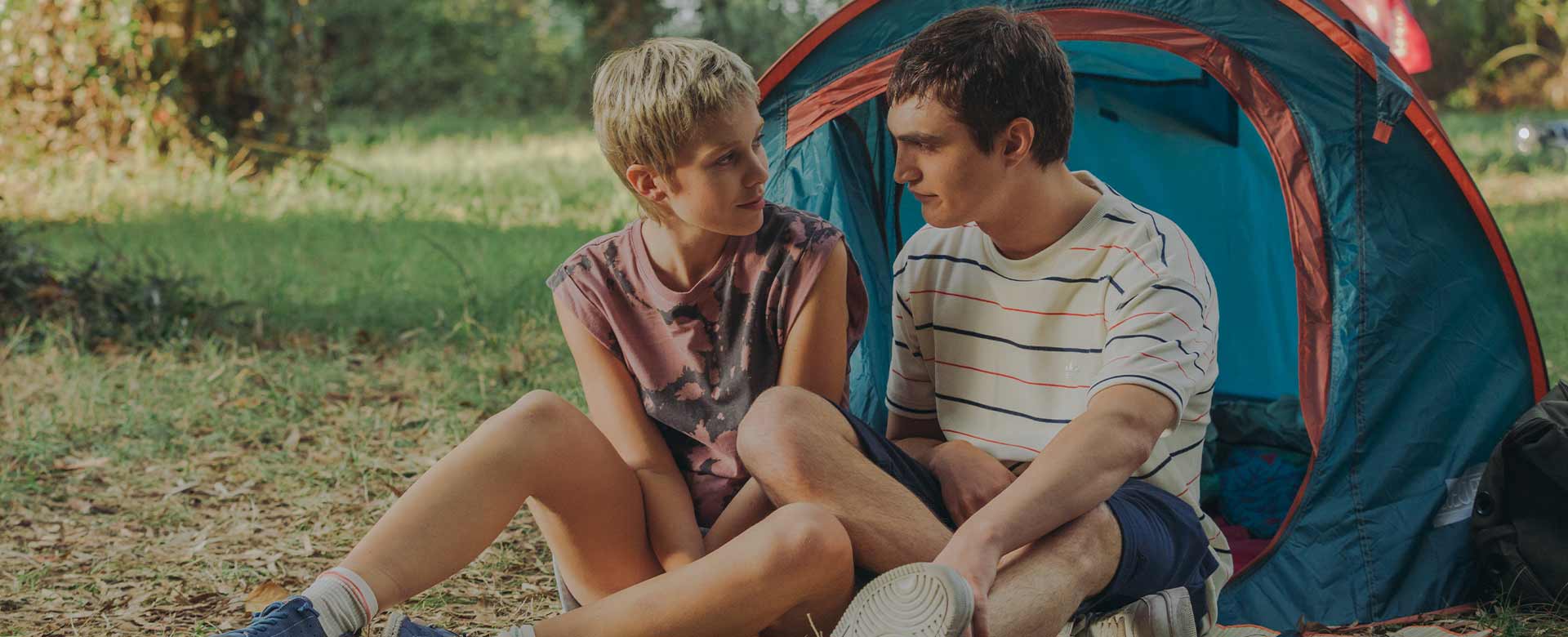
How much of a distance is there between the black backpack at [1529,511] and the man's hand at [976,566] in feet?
3.79

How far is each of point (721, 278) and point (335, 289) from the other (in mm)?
3198

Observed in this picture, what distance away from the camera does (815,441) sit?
1.86 m

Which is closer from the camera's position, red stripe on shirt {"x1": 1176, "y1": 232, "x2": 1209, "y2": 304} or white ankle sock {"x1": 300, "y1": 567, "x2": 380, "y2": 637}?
white ankle sock {"x1": 300, "y1": 567, "x2": 380, "y2": 637}

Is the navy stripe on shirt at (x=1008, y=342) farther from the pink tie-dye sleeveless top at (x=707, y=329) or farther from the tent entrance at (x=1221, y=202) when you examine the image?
the tent entrance at (x=1221, y=202)

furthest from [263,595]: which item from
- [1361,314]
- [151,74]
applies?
[151,74]

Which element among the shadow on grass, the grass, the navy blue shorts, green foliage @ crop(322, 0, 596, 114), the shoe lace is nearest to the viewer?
the shoe lace

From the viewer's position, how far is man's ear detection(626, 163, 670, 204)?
6.66 feet

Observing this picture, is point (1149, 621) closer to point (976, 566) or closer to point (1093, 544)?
point (1093, 544)

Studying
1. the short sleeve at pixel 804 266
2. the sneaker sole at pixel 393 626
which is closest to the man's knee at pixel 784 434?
the short sleeve at pixel 804 266

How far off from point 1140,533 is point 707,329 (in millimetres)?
734

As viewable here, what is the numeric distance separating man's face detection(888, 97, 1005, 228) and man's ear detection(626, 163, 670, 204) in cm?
37

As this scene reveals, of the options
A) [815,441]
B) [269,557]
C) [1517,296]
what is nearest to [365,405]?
[269,557]

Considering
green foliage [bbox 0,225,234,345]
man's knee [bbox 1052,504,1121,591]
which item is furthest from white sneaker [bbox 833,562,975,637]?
green foliage [bbox 0,225,234,345]

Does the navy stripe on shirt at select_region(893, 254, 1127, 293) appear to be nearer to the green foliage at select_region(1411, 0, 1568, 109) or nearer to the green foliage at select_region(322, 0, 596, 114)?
the green foliage at select_region(1411, 0, 1568, 109)
